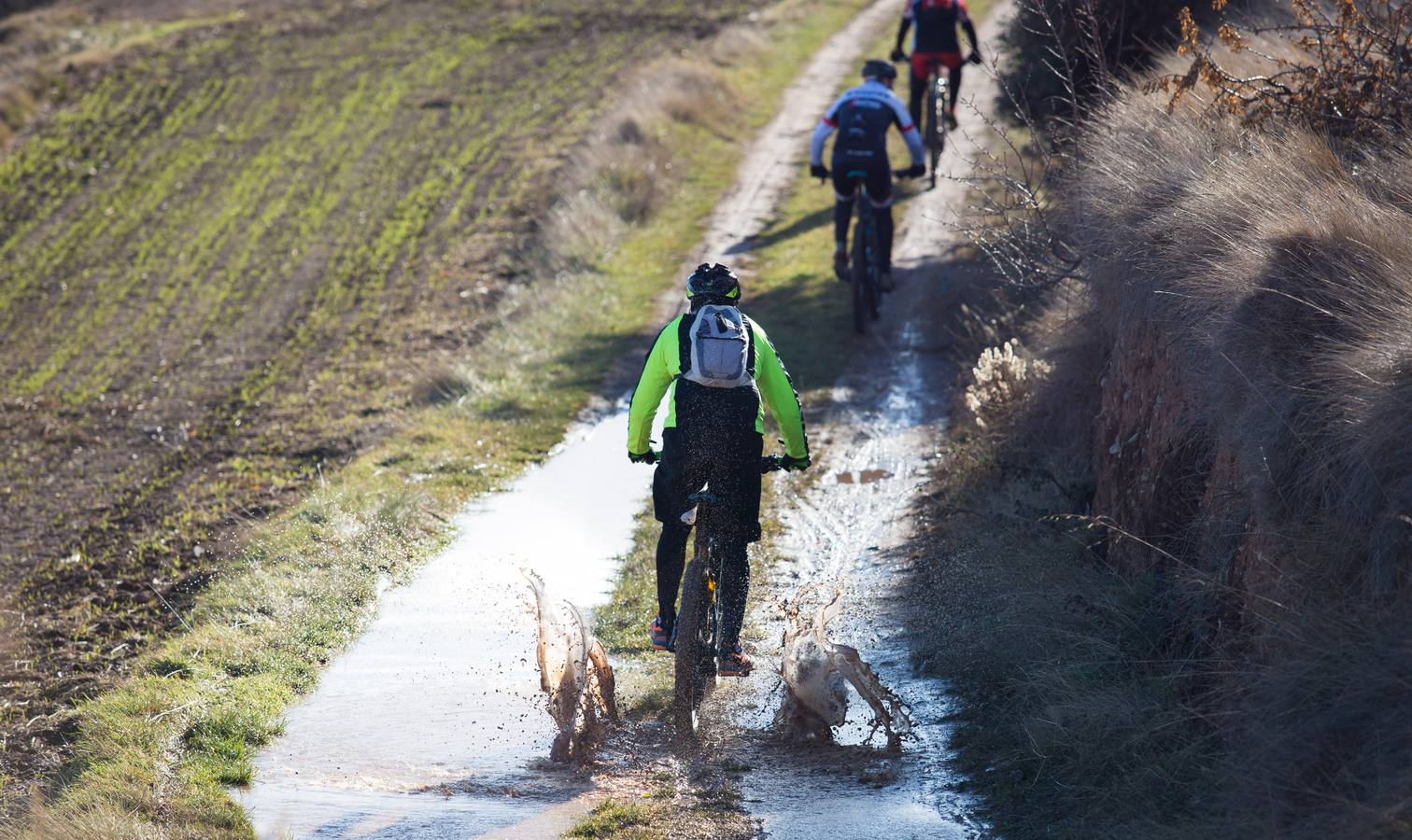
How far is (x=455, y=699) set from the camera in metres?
7.27

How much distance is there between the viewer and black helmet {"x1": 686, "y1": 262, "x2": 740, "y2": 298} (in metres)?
6.54

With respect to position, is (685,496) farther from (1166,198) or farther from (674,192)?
(674,192)

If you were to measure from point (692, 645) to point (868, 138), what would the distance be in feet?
23.5

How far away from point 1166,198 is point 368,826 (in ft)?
17.1

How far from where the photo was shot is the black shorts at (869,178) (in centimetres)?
Result: 1256

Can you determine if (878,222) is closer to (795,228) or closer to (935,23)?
(795,228)

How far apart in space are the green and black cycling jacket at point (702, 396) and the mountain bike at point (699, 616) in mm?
237

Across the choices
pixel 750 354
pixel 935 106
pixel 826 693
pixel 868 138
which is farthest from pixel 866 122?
pixel 826 693

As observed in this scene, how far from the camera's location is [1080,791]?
5.57m

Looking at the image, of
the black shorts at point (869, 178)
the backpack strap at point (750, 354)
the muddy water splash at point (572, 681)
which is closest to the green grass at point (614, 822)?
the muddy water splash at point (572, 681)

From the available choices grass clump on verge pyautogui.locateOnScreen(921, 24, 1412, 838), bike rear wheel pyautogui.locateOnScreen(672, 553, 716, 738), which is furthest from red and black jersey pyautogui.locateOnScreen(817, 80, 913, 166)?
bike rear wheel pyautogui.locateOnScreen(672, 553, 716, 738)

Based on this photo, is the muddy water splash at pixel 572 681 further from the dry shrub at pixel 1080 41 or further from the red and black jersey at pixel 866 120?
the dry shrub at pixel 1080 41

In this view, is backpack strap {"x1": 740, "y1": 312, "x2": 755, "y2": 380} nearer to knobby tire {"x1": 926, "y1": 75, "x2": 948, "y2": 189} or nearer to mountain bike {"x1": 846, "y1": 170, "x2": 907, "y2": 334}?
mountain bike {"x1": 846, "y1": 170, "x2": 907, "y2": 334}

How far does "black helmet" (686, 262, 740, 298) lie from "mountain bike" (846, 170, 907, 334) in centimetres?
620
